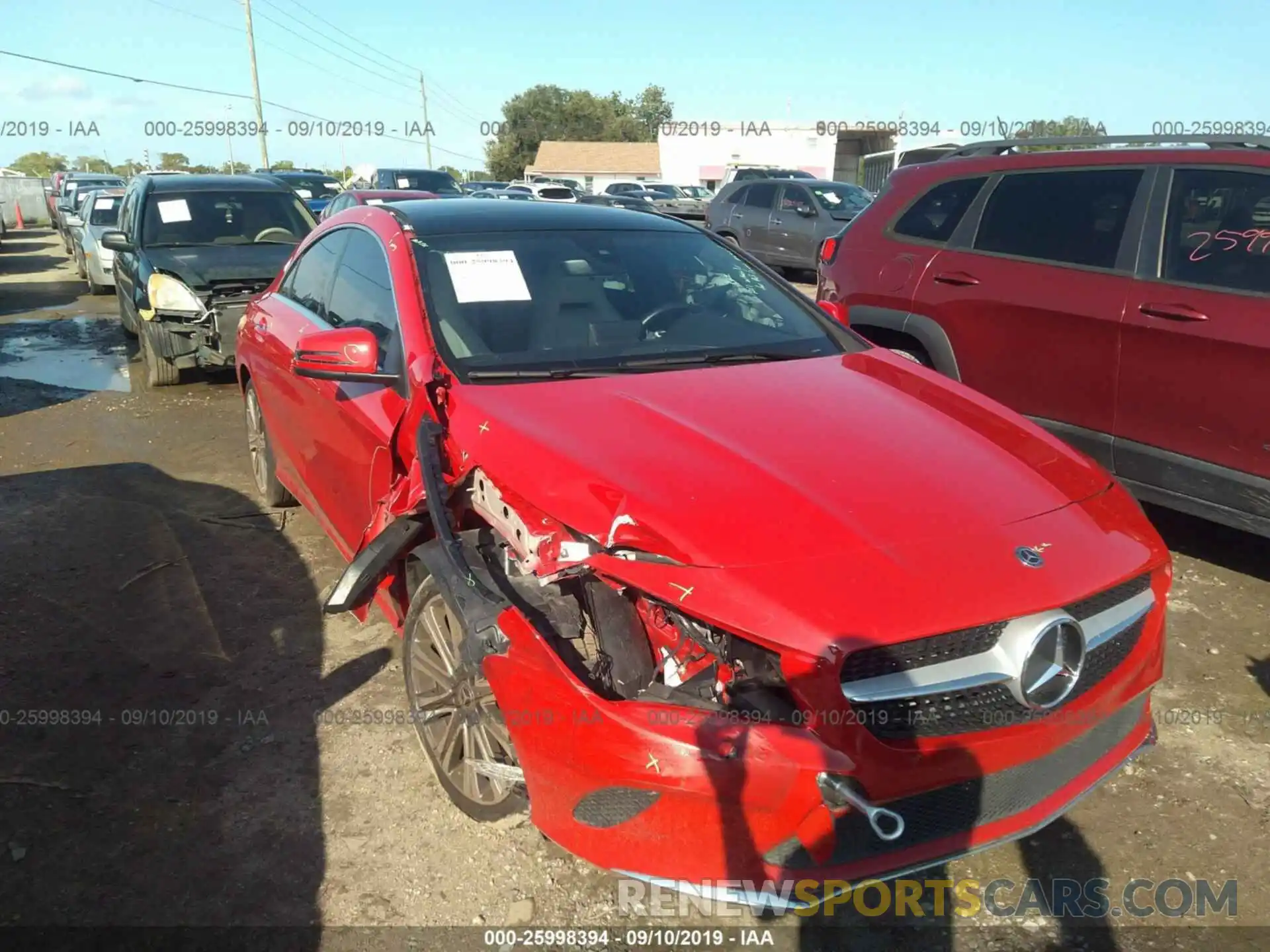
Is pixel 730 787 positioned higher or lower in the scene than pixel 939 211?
lower

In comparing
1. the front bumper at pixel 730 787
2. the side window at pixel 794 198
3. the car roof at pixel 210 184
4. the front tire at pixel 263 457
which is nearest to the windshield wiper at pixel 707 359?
the front bumper at pixel 730 787

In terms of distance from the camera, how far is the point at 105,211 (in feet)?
49.7

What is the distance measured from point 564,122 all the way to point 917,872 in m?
85.9

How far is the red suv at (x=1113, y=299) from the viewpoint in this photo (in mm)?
4066

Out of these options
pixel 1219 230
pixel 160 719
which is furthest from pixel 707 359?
pixel 1219 230

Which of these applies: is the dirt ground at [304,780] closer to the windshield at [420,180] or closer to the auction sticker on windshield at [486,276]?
the auction sticker on windshield at [486,276]

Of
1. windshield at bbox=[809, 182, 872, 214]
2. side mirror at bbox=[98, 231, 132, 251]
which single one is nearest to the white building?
windshield at bbox=[809, 182, 872, 214]

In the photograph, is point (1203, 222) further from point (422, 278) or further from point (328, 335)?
point (328, 335)

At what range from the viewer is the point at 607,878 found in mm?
2643

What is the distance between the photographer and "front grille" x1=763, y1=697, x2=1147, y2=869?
1.99 metres

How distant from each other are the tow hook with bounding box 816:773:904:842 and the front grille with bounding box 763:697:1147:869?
2.3 inches

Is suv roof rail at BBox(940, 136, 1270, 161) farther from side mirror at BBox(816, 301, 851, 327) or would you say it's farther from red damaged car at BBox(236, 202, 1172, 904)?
red damaged car at BBox(236, 202, 1172, 904)

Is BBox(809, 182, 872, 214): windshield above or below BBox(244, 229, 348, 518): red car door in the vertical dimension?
above

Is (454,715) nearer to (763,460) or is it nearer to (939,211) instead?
(763,460)
